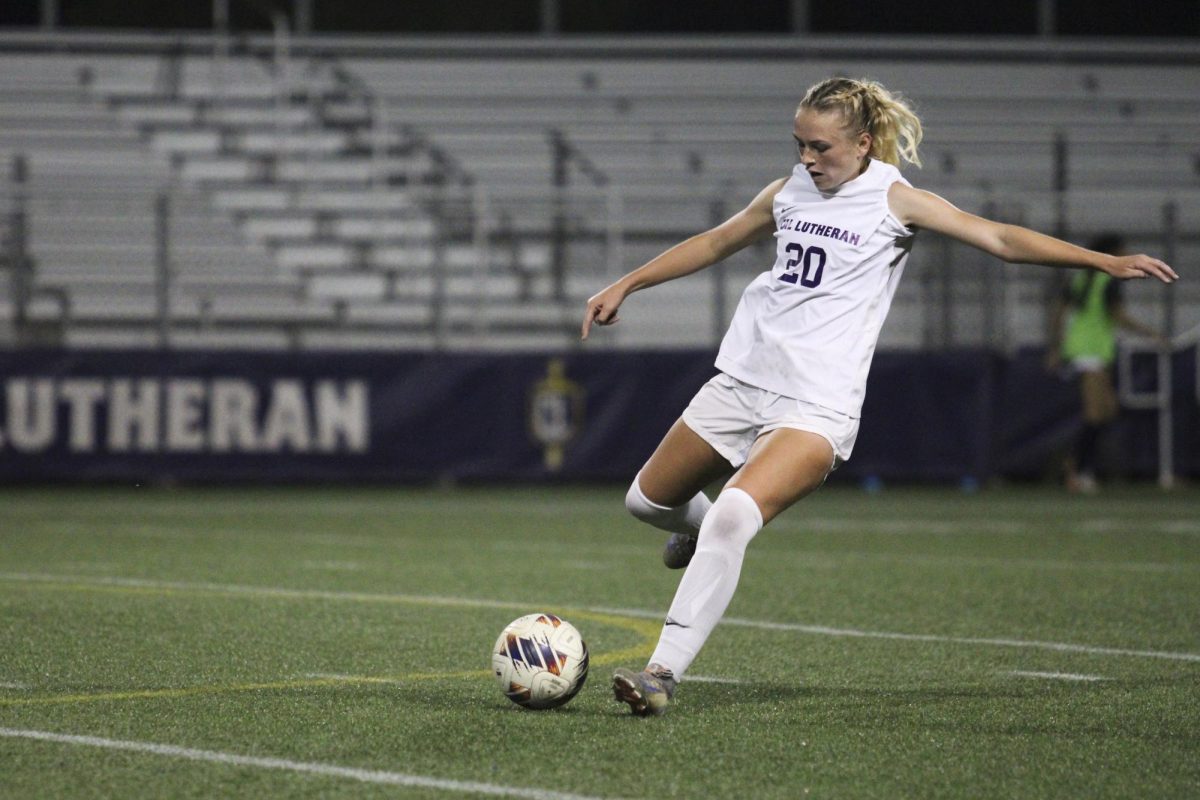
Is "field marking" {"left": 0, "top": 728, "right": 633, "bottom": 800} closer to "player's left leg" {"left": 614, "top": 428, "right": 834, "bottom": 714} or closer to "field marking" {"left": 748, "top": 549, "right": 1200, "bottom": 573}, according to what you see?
"player's left leg" {"left": 614, "top": 428, "right": 834, "bottom": 714}

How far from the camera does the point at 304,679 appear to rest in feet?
18.1

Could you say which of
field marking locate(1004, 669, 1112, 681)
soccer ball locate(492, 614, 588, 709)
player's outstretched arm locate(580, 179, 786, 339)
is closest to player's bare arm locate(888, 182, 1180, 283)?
player's outstretched arm locate(580, 179, 786, 339)

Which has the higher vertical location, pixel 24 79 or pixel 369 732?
pixel 24 79

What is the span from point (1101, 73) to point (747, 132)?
5530 millimetres

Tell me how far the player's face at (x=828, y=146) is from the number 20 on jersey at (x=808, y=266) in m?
0.20

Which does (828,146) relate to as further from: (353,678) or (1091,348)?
(1091,348)

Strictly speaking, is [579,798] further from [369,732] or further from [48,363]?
[48,363]

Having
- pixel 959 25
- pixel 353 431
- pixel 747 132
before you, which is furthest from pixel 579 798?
pixel 959 25

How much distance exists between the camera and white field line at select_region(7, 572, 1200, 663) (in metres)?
6.32

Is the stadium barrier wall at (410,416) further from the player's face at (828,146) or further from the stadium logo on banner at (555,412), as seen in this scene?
the player's face at (828,146)

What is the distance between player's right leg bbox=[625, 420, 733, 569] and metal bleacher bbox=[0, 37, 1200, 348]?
424 inches

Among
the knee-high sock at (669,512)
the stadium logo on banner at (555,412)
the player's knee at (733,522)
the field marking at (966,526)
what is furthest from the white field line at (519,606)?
the stadium logo on banner at (555,412)

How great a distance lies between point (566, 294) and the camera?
17922 mm

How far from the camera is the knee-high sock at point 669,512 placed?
5.68 meters
